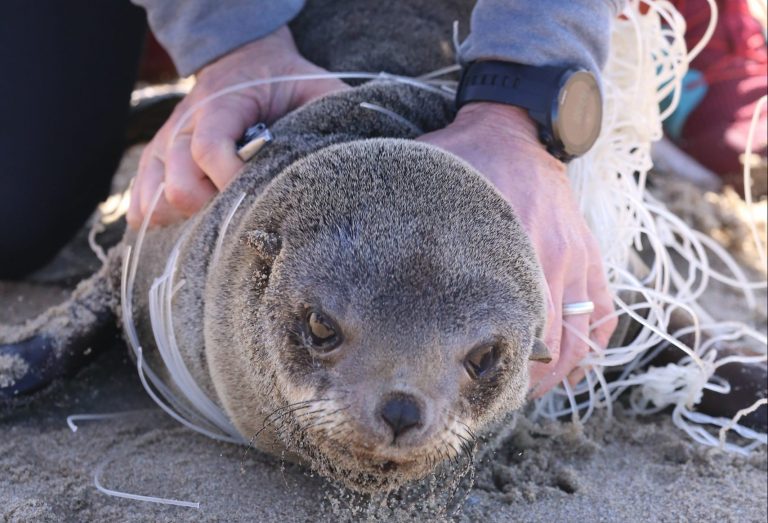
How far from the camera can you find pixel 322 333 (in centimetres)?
192

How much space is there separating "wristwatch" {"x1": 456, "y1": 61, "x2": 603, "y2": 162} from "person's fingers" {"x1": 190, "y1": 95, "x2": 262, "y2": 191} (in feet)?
2.29

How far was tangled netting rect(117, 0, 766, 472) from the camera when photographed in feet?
8.87

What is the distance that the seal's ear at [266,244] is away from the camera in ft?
6.87

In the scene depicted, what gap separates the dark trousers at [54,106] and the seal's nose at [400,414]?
8.66ft

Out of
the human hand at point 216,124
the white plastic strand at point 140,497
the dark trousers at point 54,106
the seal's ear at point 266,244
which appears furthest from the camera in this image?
the dark trousers at point 54,106

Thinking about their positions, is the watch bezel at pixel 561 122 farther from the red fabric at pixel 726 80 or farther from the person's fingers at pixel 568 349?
the red fabric at pixel 726 80

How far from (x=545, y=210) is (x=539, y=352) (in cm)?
51

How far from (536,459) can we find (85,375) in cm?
153

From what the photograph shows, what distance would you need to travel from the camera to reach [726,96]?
199 inches

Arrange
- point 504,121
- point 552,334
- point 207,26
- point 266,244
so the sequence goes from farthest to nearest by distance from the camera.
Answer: point 207,26
point 504,121
point 552,334
point 266,244

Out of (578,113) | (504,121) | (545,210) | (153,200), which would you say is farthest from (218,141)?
(578,113)

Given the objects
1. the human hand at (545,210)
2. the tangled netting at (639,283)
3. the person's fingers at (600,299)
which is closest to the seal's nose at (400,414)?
the human hand at (545,210)

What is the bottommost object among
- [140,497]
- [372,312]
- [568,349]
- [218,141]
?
[140,497]

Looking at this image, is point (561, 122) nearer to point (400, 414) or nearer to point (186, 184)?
point (186, 184)
